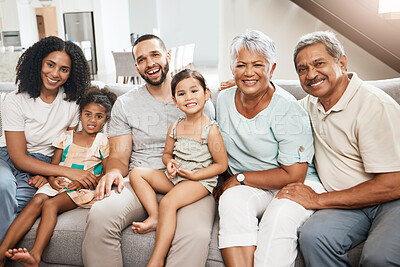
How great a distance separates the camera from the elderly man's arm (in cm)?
138

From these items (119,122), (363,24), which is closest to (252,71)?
(119,122)

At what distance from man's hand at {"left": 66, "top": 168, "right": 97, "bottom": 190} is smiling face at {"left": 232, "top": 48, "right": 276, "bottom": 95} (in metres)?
0.95

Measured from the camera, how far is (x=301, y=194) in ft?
4.91

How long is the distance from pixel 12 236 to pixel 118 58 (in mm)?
5082

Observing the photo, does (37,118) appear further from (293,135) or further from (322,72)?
(322,72)

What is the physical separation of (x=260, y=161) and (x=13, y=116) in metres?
1.38

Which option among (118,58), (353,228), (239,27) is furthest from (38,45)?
(118,58)

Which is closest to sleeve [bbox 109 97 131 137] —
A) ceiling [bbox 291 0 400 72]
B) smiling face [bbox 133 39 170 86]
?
smiling face [bbox 133 39 170 86]

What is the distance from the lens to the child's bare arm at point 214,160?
5.32 feet

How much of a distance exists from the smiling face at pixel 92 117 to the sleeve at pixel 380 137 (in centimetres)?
139

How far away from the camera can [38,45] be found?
1.98 m

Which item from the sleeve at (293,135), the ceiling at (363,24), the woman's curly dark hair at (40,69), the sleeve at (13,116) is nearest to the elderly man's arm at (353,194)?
the sleeve at (293,135)

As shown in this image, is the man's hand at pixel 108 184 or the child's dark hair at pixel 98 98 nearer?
the man's hand at pixel 108 184

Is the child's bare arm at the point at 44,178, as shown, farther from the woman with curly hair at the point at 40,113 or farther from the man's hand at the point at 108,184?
the man's hand at the point at 108,184
